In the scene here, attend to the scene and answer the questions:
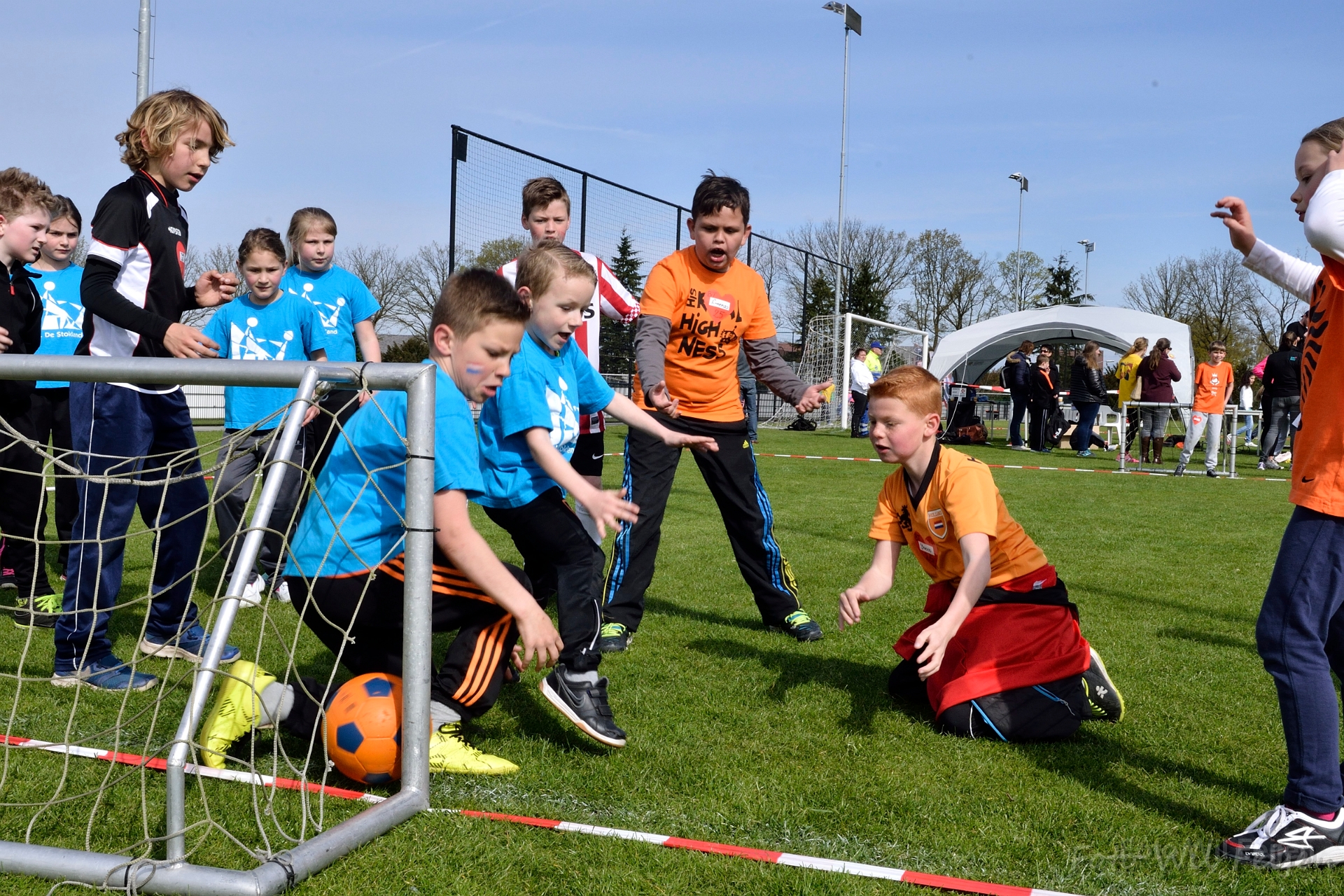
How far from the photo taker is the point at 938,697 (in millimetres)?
3592

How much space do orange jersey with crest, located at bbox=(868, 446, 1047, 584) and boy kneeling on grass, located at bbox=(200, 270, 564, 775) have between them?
140 centimetres

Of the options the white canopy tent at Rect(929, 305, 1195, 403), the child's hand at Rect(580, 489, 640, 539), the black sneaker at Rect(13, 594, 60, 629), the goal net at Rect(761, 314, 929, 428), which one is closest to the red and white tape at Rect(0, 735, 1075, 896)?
the child's hand at Rect(580, 489, 640, 539)

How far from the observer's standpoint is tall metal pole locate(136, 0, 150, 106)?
1332 centimetres

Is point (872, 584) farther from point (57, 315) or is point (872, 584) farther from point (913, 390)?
point (57, 315)

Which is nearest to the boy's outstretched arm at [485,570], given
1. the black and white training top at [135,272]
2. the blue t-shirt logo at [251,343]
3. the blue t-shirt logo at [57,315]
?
the black and white training top at [135,272]

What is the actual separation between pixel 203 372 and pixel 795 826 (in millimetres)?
1874

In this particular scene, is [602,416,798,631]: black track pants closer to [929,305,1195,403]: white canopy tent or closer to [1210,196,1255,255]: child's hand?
[1210,196,1255,255]: child's hand

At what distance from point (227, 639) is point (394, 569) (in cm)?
84

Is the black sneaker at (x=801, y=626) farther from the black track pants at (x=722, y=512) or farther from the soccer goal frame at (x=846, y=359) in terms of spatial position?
the soccer goal frame at (x=846, y=359)

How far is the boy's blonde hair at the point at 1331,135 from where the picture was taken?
2.49 meters

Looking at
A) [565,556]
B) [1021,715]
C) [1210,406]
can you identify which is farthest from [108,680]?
[1210,406]

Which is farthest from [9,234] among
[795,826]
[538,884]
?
[795,826]

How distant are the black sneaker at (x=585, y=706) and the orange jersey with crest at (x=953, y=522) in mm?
1087

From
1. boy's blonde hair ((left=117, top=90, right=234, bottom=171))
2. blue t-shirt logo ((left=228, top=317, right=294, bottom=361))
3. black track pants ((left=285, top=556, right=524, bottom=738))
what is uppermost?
boy's blonde hair ((left=117, top=90, right=234, bottom=171))
